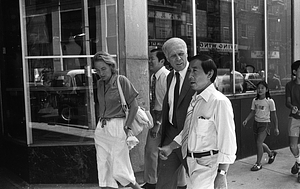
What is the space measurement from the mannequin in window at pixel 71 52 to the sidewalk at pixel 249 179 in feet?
6.01

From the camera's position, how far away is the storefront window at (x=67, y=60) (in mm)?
5551

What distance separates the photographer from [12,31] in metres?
5.80

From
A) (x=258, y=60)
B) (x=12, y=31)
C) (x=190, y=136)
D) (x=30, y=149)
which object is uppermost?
(x=12, y=31)

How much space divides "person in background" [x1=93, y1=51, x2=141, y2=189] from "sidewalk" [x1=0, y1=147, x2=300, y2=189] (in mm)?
1170

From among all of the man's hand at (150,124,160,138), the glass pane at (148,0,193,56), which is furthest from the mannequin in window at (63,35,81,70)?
the man's hand at (150,124,160,138)

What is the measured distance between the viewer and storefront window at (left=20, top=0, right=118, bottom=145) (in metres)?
5.55

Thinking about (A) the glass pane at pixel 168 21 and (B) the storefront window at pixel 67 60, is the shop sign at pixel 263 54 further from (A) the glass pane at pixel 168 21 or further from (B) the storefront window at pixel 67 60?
(B) the storefront window at pixel 67 60

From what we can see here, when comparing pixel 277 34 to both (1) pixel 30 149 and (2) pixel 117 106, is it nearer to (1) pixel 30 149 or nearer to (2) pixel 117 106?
(2) pixel 117 106

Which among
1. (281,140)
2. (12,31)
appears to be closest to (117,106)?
(12,31)

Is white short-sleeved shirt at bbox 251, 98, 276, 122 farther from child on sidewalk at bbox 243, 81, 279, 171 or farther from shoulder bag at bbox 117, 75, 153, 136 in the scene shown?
shoulder bag at bbox 117, 75, 153, 136

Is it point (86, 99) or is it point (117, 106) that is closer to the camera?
point (117, 106)

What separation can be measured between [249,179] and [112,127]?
2.73 metres

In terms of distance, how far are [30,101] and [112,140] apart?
1848 millimetres

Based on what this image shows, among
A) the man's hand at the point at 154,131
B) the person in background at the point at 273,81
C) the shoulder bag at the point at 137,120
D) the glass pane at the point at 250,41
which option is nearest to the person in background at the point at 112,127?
the shoulder bag at the point at 137,120
